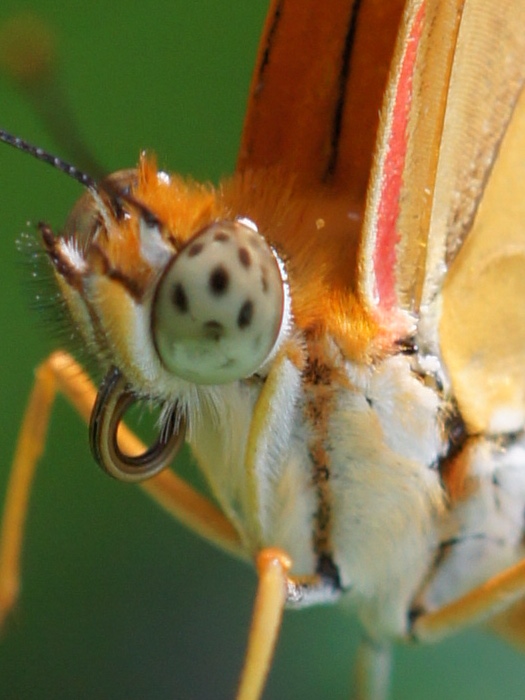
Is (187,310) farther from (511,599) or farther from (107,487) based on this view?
(107,487)

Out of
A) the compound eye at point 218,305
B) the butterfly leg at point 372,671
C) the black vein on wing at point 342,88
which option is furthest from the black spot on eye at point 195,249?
the butterfly leg at point 372,671

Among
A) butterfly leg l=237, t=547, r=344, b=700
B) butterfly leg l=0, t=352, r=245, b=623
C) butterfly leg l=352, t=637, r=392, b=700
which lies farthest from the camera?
butterfly leg l=352, t=637, r=392, b=700

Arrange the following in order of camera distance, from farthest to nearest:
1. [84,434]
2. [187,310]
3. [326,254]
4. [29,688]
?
[84,434]
[29,688]
[326,254]
[187,310]

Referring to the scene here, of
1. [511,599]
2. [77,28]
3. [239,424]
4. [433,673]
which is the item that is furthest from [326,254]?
[77,28]

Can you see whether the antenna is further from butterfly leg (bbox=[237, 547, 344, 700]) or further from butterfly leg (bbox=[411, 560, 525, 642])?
butterfly leg (bbox=[411, 560, 525, 642])

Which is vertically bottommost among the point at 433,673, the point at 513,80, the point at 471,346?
the point at 433,673

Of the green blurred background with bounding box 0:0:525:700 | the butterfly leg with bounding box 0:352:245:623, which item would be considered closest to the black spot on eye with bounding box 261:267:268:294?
the butterfly leg with bounding box 0:352:245:623
